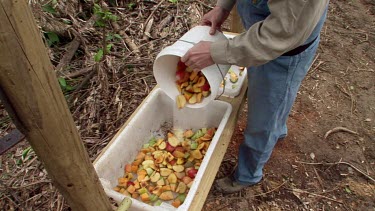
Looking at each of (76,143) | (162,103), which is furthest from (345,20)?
(76,143)

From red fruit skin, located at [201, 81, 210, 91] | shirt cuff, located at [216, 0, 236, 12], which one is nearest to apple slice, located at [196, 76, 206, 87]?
red fruit skin, located at [201, 81, 210, 91]

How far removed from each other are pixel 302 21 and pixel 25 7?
735 millimetres

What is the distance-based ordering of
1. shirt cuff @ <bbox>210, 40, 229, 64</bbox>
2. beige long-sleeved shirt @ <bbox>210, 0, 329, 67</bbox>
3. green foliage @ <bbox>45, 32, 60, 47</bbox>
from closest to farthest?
beige long-sleeved shirt @ <bbox>210, 0, 329, 67</bbox>, shirt cuff @ <bbox>210, 40, 229, 64</bbox>, green foliage @ <bbox>45, 32, 60, 47</bbox>

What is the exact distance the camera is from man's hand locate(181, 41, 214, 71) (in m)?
1.18

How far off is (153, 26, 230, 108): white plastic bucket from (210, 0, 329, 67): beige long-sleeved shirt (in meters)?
0.18

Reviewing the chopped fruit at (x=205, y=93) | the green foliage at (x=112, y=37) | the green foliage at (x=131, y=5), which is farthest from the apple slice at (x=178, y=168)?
the green foliage at (x=131, y=5)

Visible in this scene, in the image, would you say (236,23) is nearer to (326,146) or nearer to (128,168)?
(326,146)

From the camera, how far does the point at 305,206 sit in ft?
5.83

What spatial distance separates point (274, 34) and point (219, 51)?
21cm

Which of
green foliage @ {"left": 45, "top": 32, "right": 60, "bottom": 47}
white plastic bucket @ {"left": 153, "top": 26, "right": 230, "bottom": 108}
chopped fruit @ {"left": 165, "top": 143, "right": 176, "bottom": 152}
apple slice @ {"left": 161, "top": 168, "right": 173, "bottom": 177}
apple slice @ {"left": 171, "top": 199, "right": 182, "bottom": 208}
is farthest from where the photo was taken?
green foliage @ {"left": 45, "top": 32, "right": 60, "bottom": 47}

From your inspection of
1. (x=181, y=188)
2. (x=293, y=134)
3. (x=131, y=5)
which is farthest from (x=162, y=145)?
(x=131, y=5)

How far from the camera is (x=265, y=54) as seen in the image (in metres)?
1.03

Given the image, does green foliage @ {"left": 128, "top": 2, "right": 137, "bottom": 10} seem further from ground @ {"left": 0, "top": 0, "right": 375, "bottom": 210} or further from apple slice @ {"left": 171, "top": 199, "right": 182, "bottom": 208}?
apple slice @ {"left": 171, "top": 199, "right": 182, "bottom": 208}

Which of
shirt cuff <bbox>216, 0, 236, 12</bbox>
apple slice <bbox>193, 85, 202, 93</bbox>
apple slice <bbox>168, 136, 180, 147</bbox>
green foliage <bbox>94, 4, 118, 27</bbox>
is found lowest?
apple slice <bbox>168, 136, 180, 147</bbox>
